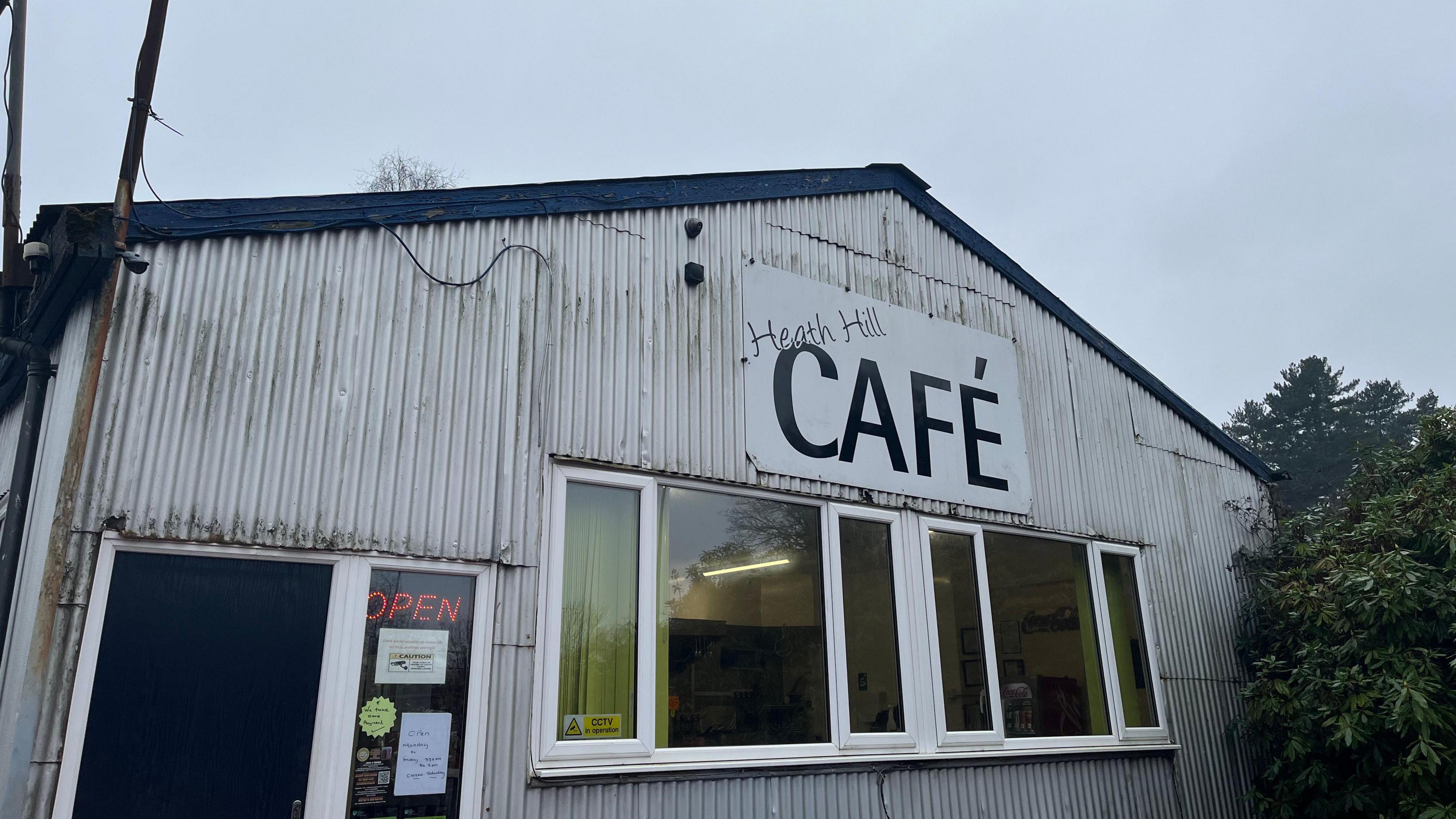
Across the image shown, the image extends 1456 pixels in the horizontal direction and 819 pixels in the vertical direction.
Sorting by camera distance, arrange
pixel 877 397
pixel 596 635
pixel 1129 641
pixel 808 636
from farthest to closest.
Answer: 1. pixel 1129 641
2. pixel 877 397
3. pixel 808 636
4. pixel 596 635

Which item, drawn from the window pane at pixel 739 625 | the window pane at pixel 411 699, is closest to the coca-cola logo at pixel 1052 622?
the window pane at pixel 739 625

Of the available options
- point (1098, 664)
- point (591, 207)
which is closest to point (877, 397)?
point (591, 207)

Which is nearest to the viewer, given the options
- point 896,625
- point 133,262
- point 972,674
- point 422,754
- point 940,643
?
point 133,262

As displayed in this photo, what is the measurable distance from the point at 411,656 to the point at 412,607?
0.24m

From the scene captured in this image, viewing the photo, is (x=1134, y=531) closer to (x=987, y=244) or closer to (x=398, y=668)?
(x=987, y=244)

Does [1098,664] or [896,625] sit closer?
[896,625]

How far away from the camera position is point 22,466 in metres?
4.44

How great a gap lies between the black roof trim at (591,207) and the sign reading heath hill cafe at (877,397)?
2.45 ft

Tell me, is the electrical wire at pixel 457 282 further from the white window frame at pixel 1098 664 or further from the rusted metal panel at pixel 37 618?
the white window frame at pixel 1098 664

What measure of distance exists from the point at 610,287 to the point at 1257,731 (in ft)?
21.8

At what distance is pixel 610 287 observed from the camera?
605cm

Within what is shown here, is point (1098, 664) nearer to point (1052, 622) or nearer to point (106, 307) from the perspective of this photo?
point (1052, 622)

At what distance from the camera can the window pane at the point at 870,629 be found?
6.29m

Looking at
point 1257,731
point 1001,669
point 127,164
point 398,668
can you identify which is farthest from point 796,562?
point 1257,731
